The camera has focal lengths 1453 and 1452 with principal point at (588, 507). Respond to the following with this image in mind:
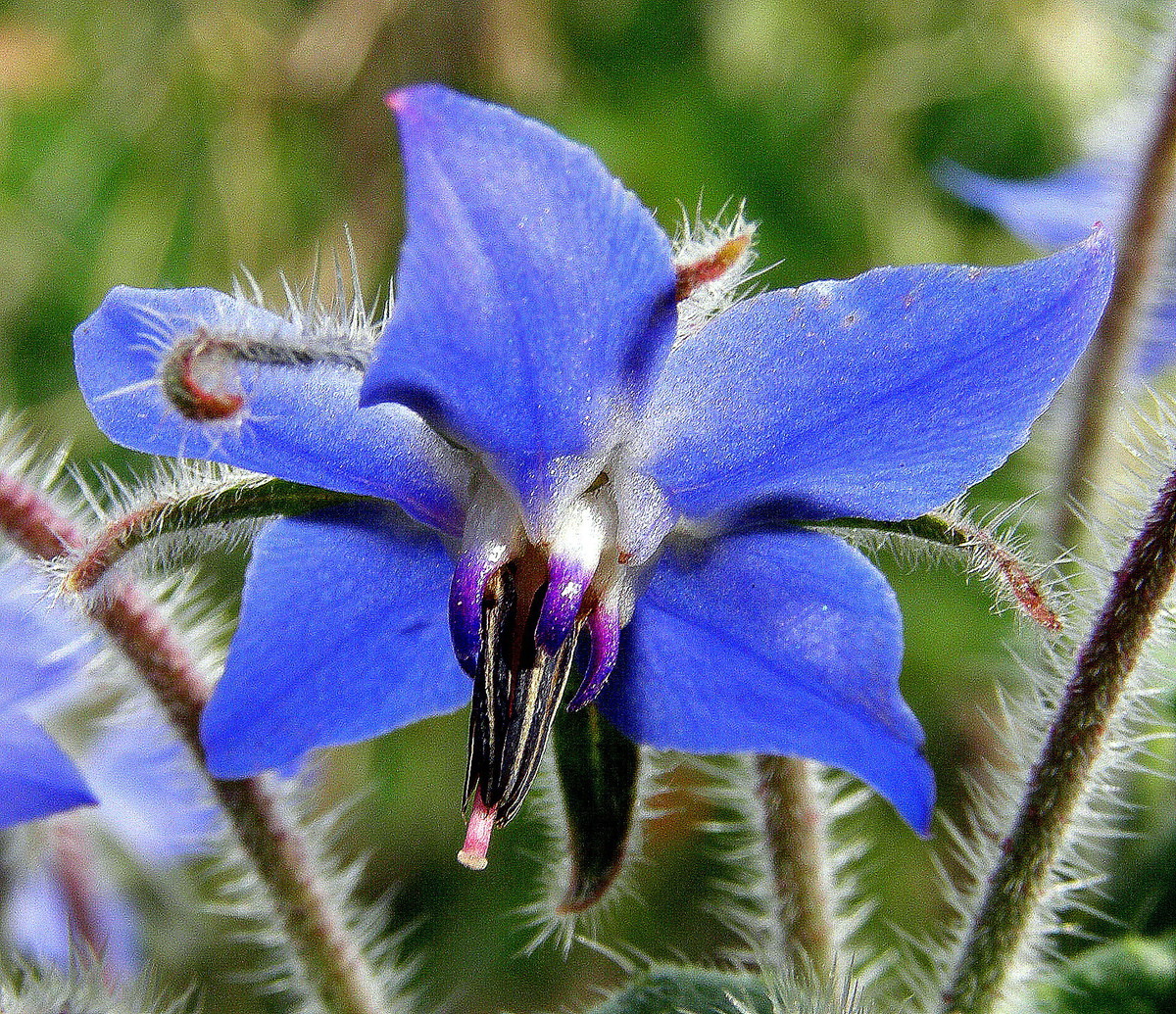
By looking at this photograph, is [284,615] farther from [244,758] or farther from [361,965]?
[361,965]

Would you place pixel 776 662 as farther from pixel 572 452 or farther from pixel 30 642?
pixel 30 642

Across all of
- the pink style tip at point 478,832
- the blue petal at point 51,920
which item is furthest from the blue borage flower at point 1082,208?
the blue petal at point 51,920

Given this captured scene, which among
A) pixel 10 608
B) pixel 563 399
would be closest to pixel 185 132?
pixel 10 608

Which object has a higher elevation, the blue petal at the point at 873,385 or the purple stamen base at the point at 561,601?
the blue petal at the point at 873,385

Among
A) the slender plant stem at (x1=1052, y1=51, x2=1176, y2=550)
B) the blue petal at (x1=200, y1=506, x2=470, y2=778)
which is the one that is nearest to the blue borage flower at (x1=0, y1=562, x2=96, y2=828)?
the blue petal at (x1=200, y1=506, x2=470, y2=778)

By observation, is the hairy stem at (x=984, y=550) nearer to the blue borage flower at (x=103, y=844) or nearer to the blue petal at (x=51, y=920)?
the blue borage flower at (x=103, y=844)

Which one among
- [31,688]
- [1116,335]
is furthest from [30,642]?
[1116,335]

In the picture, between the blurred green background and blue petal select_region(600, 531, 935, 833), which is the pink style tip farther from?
the blurred green background

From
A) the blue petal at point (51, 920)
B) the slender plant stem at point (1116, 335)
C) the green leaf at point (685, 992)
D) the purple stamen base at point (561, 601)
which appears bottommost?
the blue petal at point (51, 920)
